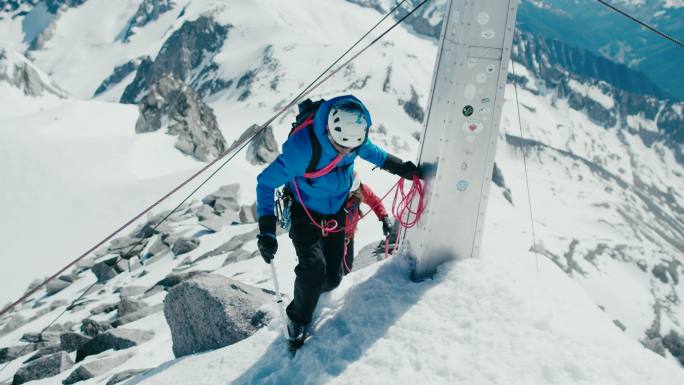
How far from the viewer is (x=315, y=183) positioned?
18.5 feet

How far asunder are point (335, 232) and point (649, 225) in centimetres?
21711

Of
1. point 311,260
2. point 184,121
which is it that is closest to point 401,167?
point 311,260

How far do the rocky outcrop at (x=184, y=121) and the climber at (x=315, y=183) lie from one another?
2471 centimetres

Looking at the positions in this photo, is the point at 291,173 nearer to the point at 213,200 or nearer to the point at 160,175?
the point at 213,200

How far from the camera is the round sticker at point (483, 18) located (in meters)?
5.09

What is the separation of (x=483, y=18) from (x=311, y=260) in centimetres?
319

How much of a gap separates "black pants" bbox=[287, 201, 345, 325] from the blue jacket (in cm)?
19

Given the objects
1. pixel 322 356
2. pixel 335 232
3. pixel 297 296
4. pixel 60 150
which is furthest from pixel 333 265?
pixel 60 150

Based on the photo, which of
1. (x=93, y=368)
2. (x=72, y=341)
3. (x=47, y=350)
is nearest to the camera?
(x=93, y=368)

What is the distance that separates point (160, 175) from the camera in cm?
2564

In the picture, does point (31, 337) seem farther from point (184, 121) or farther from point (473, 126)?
point (184, 121)

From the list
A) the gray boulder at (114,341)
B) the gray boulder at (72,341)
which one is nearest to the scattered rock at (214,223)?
the gray boulder at (72,341)

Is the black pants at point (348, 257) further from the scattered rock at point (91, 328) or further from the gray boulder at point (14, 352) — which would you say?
the gray boulder at point (14, 352)

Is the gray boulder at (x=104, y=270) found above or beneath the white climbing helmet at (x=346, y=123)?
beneath
